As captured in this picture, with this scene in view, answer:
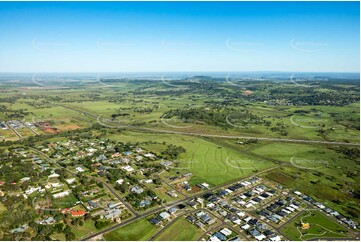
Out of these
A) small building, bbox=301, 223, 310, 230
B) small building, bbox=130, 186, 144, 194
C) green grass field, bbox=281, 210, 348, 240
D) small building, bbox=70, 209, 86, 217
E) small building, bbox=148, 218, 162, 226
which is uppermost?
small building, bbox=130, 186, 144, 194

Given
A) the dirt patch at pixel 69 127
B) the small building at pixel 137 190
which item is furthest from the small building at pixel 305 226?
the dirt patch at pixel 69 127

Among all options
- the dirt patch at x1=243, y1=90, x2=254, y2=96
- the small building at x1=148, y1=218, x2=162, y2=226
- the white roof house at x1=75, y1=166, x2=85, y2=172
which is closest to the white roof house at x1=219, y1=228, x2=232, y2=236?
the small building at x1=148, y1=218, x2=162, y2=226

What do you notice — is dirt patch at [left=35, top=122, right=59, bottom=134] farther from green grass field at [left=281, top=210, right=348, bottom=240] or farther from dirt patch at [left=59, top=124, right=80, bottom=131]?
green grass field at [left=281, top=210, right=348, bottom=240]

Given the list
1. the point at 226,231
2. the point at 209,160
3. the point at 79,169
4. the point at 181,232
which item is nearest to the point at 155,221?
the point at 181,232

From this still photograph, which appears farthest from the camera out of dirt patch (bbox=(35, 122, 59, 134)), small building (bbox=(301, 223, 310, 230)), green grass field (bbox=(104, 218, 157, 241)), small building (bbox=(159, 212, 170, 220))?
dirt patch (bbox=(35, 122, 59, 134))

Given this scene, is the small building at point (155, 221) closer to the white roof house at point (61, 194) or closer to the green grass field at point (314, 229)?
the white roof house at point (61, 194)

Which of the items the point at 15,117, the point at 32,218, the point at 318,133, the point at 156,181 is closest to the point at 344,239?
the point at 156,181

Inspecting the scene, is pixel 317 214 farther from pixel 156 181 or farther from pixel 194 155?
pixel 194 155
